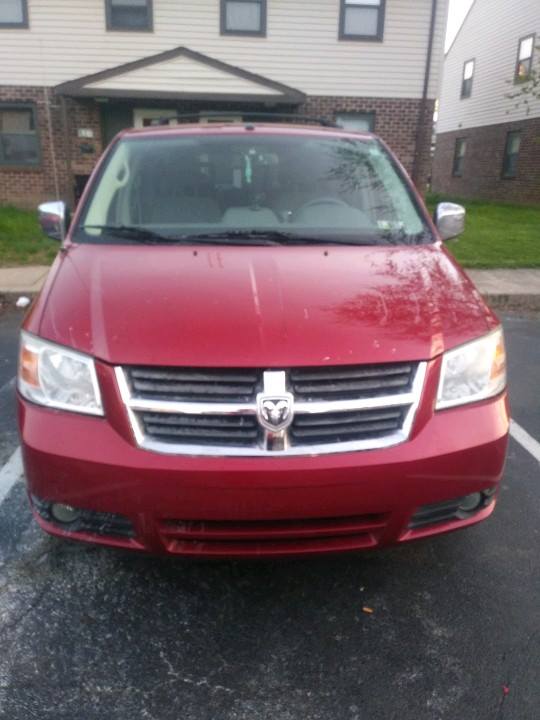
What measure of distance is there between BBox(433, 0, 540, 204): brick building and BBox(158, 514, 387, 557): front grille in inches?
680

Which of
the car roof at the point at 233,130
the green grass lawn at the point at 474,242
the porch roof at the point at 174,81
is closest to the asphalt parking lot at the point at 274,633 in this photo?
the car roof at the point at 233,130

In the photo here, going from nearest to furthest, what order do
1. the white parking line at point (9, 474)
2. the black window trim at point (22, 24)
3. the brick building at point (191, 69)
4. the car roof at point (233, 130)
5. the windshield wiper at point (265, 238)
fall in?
→ the windshield wiper at point (265, 238) < the white parking line at point (9, 474) < the car roof at point (233, 130) < the brick building at point (191, 69) < the black window trim at point (22, 24)

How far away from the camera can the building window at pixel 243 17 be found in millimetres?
13539

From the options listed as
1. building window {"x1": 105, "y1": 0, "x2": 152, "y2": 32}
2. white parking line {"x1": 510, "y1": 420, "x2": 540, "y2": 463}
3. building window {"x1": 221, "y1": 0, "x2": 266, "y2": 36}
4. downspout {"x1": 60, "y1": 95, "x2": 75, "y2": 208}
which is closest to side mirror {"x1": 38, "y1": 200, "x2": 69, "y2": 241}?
white parking line {"x1": 510, "y1": 420, "x2": 540, "y2": 463}

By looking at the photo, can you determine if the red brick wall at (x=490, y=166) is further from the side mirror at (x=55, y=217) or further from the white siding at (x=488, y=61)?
the side mirror at (x=55, y=217)

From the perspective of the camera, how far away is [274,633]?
231cm

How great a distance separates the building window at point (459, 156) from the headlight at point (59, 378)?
78.2 feet

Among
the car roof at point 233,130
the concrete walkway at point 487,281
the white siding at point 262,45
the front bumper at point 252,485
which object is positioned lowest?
the concrete walkway at point 487,281

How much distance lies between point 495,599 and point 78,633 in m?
1.60

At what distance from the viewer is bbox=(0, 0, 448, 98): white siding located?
43.8ft

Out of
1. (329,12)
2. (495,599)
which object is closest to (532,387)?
(495,599)

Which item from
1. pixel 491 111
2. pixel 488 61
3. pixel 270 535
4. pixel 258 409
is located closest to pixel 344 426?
pixel 258 409

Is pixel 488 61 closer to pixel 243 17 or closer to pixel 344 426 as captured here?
pixel 243 17

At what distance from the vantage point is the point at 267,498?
2014mm
